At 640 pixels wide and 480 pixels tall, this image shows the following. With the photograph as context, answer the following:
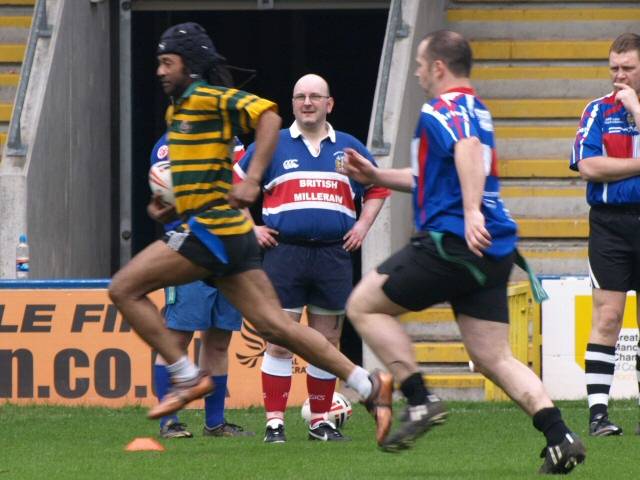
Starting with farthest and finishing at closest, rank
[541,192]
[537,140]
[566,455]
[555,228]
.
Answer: [537,140], [541,192], [555,228], [566,455]

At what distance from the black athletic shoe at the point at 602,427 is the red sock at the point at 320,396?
4.93 feet

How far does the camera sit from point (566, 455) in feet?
23.6

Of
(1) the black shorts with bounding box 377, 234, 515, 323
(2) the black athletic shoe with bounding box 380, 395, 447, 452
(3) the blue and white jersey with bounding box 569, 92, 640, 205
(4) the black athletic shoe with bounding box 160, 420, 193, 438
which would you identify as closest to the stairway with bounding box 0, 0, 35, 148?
(4) the black athletic shoe with bounding box 160, 420, 193, 438

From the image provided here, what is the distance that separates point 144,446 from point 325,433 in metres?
1.16

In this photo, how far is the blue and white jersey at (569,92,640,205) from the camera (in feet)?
30.9

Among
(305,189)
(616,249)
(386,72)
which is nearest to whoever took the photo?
(616,249)

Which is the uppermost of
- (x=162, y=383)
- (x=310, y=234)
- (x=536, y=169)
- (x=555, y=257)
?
(x=536, y=169)

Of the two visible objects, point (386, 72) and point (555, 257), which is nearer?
point (386, 72)

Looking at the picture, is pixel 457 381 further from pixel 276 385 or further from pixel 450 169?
pixel 450 169

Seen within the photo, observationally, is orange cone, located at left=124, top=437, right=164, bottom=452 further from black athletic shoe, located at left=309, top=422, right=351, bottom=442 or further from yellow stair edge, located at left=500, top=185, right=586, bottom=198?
yellow stair edge, located at left=500, top=185, right=586, bottom=198

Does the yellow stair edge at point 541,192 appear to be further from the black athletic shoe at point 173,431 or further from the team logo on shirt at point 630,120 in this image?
the black athletic shoe at point 173,431

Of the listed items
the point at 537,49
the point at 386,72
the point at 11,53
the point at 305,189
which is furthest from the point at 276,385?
the point at 11,53

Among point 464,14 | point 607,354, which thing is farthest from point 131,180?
point 607,354

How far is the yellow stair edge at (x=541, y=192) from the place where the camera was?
15172mm
